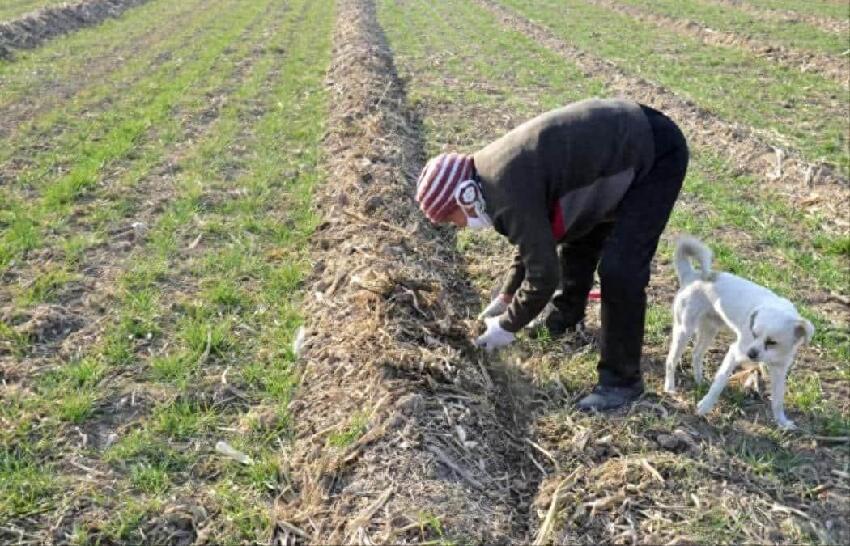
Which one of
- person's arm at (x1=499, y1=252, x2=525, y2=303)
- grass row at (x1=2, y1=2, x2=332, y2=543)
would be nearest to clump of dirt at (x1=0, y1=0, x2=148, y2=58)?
grass row at (x1=2, y1=2, x2=332, y2=543)

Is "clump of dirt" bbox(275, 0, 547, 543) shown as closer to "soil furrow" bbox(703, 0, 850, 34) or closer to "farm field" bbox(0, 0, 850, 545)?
"farm field" bbox(0, 0, 850, 545)

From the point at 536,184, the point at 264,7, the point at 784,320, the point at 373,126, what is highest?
the point at 536,184

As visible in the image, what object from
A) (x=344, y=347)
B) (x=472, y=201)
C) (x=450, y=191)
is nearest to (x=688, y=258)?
(x=472, y=201)

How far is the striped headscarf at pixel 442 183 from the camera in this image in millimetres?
4254

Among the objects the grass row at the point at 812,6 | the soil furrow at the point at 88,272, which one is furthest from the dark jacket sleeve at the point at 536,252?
the grass row at the point at 812,6

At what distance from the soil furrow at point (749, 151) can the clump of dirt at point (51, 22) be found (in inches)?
517

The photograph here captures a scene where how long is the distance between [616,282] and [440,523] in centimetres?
180

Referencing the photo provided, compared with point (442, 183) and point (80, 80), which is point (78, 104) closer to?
point (80, 80)

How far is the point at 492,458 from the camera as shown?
438 centimetres

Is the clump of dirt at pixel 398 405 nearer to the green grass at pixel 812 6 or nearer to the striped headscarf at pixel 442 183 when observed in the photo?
the striped headscarf at pixel 442 183

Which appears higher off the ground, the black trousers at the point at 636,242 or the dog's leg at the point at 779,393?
the black trousers at the point at 636,242

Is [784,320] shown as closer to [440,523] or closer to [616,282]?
[616,282]

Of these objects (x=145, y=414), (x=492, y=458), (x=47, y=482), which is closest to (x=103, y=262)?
(x=145, y=414)

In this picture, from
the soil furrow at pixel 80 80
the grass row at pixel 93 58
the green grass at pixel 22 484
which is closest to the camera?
the green grass at pixel 22 484
